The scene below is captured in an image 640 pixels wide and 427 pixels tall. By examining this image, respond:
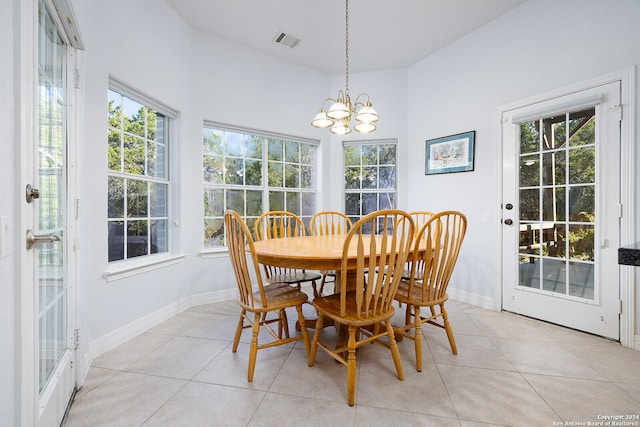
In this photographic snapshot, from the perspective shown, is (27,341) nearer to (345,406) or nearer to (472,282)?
(345,406)

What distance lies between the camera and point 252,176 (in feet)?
11.3

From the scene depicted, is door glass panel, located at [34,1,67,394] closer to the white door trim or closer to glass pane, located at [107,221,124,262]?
glass pane, located at [107,221,124,262]

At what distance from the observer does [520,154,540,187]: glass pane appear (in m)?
2.58

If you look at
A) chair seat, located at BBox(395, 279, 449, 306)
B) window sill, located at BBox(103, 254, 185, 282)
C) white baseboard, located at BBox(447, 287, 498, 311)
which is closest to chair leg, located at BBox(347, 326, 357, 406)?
chair seat, located at BBox(395, 279, 449, 306)

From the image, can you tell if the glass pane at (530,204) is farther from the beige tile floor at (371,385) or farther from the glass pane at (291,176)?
the glass pane at (291,176)

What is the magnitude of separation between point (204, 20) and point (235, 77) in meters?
0.58

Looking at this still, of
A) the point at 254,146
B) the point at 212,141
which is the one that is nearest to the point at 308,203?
the point at 254,146

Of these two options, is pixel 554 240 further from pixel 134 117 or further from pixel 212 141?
pixel 134 117

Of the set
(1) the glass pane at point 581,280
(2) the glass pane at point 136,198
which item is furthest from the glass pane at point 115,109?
(1) the glass pane at point 581,280

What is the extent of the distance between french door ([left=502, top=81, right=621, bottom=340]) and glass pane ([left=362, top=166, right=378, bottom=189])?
1.56 m

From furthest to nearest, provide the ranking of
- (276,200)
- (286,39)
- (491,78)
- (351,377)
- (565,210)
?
(276,200)
(286,39)
(491,78)
(565,210)
(351,377)

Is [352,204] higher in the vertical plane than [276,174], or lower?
lower

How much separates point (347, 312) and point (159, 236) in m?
2.07

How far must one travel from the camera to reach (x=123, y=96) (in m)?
2.30
